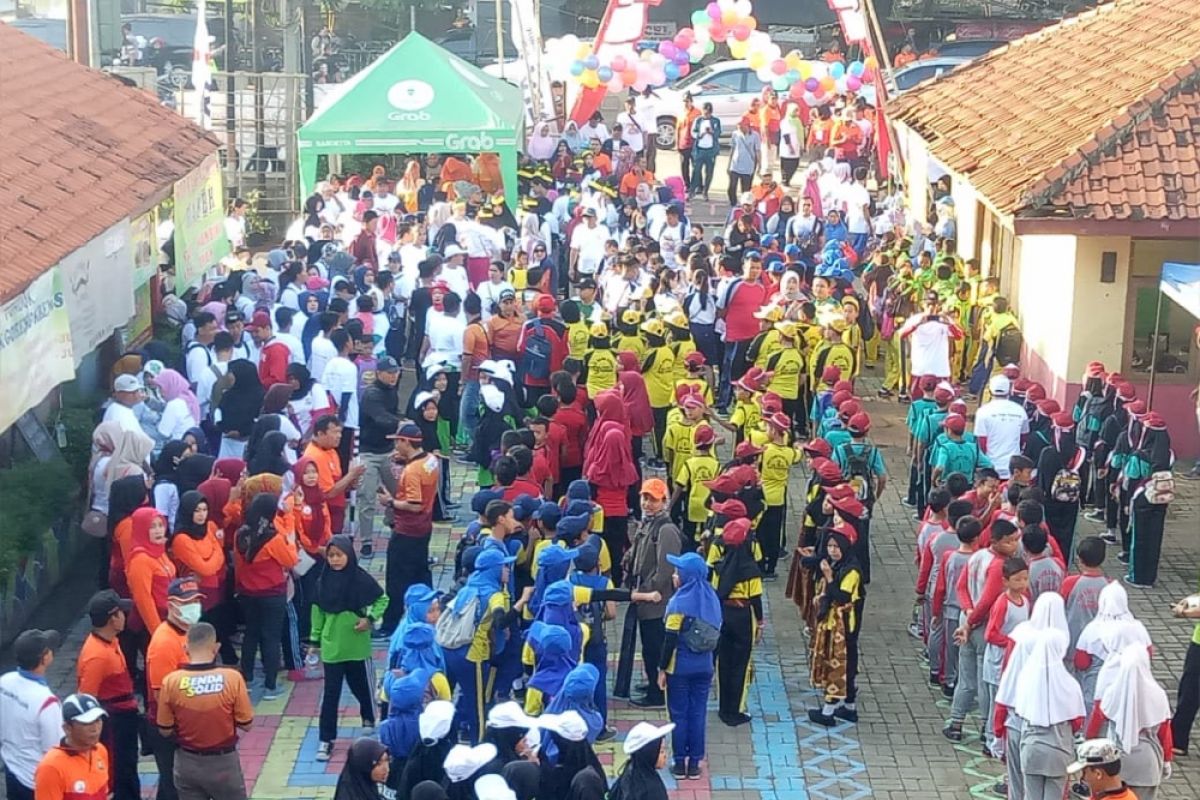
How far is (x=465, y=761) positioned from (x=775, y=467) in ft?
17.1

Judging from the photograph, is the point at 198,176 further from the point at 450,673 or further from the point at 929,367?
the point at 450,673

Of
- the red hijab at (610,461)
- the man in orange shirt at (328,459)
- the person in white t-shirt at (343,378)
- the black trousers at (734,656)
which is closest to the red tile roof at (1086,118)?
the red hijab at (610,461)

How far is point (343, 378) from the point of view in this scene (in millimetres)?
13336

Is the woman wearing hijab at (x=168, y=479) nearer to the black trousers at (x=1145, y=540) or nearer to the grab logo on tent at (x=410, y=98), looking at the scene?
the black trousers at (x=1145, y=540)

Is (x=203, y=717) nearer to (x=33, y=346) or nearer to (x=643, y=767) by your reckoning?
(x=643, y=767)

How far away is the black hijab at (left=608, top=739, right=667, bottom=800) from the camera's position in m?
7.61

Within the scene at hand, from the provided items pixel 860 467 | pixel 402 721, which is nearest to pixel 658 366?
pixel 860 467

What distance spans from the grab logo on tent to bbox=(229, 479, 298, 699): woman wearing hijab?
10.8m

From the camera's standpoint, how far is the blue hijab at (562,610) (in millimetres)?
9180

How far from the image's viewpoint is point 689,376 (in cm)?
1440

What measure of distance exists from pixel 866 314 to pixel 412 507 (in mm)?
9068

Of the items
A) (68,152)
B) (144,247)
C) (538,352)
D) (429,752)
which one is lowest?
(429,752)

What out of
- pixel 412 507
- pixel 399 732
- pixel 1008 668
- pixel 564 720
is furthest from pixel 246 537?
pixel 1008 668

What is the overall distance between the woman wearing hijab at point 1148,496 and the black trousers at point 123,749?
7.52 m
